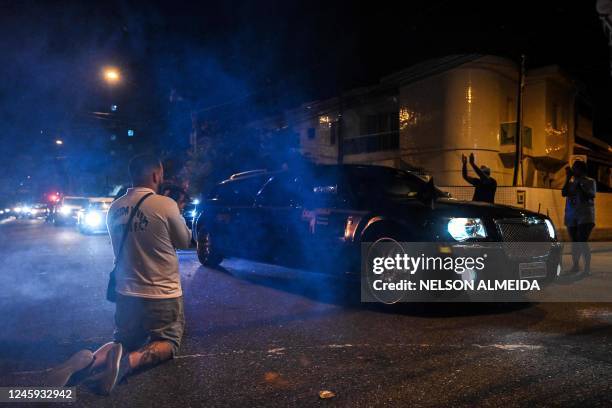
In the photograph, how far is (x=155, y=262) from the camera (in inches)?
129

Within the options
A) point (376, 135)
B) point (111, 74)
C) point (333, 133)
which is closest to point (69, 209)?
point (111, 74)

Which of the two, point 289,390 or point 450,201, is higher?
point 450,201

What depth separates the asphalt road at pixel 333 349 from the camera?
3100 mm

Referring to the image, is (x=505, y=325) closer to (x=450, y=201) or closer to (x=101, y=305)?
(x=450, y=201)

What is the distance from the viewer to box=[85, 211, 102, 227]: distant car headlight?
18.8m

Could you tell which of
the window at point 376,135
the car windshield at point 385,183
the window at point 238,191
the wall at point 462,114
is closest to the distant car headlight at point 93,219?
the window at point 238,191

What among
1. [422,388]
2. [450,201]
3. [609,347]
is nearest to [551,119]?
[450,201]

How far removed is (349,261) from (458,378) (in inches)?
97.6

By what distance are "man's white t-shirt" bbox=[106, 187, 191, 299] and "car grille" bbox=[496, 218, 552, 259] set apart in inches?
136

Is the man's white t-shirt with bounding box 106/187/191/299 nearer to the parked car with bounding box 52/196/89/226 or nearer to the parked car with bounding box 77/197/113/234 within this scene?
the parked car with bounding box 77/197/113/234

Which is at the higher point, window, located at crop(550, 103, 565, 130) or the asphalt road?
window, located at crop(550, 103, 565, 130)

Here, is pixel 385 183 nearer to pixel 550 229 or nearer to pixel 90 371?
pixel 550 229

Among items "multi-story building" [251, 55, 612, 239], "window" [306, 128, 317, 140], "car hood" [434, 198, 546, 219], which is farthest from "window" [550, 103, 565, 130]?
→ "car hood" [434, 198, 546, 219]

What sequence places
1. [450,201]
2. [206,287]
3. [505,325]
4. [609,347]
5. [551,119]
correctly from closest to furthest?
A: [609,347] → [505,325] → [450,201] → [206,287] → [551,119]
